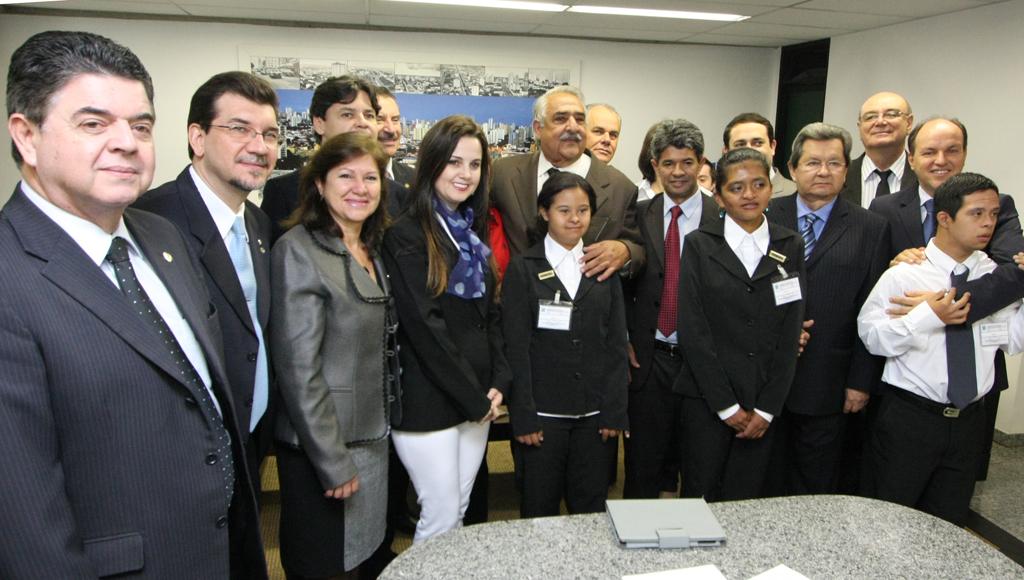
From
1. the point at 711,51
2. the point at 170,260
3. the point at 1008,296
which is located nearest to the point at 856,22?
the point at 711,51

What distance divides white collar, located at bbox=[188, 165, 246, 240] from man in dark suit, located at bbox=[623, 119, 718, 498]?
1582mm

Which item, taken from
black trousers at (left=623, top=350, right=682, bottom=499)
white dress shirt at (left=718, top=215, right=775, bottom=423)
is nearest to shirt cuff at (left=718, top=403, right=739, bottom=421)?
white dress shirt at (left=718, top=215, right=775, bottom=423)

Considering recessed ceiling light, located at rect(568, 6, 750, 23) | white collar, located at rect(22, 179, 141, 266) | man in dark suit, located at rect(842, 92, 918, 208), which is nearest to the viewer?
white collar, located at rect(22, 179, 141, 266)

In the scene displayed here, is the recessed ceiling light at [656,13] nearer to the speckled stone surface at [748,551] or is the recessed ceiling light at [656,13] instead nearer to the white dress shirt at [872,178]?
the white dress shirt at [872,178]

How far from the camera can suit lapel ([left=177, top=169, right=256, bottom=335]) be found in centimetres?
164

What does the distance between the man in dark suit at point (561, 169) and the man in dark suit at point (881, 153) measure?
54.2 inches

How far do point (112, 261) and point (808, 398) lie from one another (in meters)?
2.37

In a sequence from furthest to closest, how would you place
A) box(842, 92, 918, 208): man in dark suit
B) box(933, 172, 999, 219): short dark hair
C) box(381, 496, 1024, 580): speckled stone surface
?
1. box(842, 92, 918, 208): man in dark suit
2. box(933, 172, 999, 219): short dark hair
3. box(381, 496, 1024, 580): speckled stone surface

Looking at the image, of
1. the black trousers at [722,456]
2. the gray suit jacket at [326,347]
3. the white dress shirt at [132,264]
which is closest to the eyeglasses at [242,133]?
the gray suit jacket at [326,347]

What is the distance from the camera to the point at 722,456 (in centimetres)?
242

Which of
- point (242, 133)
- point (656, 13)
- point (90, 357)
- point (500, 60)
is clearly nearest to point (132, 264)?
point (90, 357)

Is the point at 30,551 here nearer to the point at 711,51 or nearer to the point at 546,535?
the point at 546,535

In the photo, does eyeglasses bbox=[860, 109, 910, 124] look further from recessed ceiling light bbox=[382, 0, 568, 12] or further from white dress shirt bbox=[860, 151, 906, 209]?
Answer: recessed ceiling light bbox=[382, 0, 568, 12]

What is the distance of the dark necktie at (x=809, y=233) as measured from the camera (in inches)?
98.4
